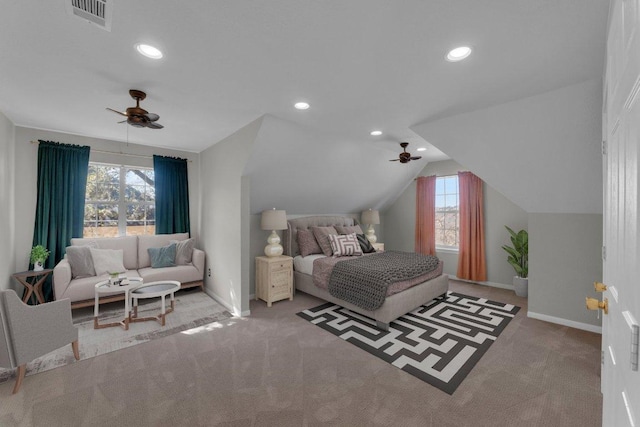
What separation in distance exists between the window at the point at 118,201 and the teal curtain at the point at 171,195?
0.21 meters

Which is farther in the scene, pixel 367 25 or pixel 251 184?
pixel 251 184

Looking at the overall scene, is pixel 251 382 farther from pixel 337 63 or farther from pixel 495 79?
pixel 495 79

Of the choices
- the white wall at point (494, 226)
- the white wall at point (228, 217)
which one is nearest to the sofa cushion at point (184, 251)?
the white wall at point (228, 217)

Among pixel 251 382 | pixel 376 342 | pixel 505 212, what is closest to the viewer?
pixel 251 382

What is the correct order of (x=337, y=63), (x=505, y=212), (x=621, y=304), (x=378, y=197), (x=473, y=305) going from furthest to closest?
(x=378, y=197)
(x=505, y=212)
(x=473, y=305)
(x=337, y=63)
(x=621, y=304)

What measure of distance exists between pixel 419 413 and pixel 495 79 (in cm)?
256

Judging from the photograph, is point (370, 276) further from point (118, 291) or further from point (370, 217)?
point (118, 291)

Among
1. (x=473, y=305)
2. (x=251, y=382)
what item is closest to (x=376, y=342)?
(x=251, y=382)

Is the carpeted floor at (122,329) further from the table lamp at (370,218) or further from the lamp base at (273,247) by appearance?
the table lamp at (370,218)

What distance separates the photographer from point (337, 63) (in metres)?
1.94

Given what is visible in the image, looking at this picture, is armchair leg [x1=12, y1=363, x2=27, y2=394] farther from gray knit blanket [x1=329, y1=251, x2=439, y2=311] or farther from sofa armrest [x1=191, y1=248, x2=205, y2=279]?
gray knit blanket [x1=329, y1=251, x2=439, y2=311]

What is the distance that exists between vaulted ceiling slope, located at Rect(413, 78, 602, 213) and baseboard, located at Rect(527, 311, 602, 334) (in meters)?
1.28

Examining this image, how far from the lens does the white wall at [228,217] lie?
3459 millimetres

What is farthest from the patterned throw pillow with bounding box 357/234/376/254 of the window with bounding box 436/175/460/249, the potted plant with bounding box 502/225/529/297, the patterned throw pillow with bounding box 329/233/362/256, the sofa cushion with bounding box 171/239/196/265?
the sofa cushion with bounding box 171/239/196/265
